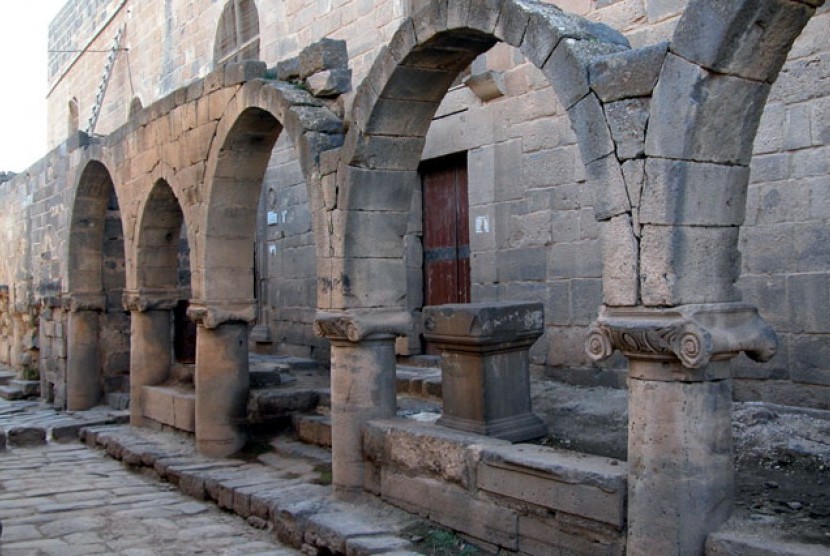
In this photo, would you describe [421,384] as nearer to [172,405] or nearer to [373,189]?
[373,189]

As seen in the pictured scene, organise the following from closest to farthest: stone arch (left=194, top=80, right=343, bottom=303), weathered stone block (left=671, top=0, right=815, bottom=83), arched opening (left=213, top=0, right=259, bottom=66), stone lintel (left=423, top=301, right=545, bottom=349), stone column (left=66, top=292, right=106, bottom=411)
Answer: weathered stone block (left=671, top=0, right=815, bottom=83) < stone lintel (left=423, top=301, right=545, bottom=349) < stone arch (left=194, top=80, right=343, bottom=303) < stone column (left=66, top=292, right=106, bottom=411) < arched opening (left=213, top=0, right=259, bottom=66)

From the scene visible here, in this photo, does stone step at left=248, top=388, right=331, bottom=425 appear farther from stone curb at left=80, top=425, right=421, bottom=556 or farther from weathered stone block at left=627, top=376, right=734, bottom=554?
weathered stone block at left=627, top=376, right=734, bottom=554

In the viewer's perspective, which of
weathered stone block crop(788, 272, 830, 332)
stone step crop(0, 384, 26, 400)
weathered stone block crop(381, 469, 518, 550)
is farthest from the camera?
stone step crop(0, 384, 26, 400)

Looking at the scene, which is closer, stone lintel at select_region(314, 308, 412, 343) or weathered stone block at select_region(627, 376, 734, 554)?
weathered stone block at select_region(627, 376, 734, 554)

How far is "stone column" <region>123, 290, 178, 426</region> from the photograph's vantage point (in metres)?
9.25

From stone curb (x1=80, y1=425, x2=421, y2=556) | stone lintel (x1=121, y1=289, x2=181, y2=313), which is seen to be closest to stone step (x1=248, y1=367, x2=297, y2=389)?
stone curb (x1=80, y1=425, x2=421, y2=556)

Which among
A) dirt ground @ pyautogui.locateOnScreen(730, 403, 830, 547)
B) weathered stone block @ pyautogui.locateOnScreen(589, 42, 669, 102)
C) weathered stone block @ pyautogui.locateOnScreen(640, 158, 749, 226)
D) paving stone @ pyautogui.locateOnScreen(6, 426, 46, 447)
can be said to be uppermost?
weathered stone block @ pyautogui.locateOnScreen(589, 42, 669, 102)

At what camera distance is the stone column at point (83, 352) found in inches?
424

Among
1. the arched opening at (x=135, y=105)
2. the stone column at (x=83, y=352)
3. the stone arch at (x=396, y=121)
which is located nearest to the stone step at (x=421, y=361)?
the stone arch at (x=396, y=121)

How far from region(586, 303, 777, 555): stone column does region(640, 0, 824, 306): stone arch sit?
11 centimetres

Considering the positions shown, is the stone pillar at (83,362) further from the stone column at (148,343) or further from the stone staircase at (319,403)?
the stone staircase at (319,403)

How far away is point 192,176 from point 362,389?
3.18 metres

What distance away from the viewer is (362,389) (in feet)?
19.1

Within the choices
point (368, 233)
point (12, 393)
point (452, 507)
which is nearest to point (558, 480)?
point (452, 507)
